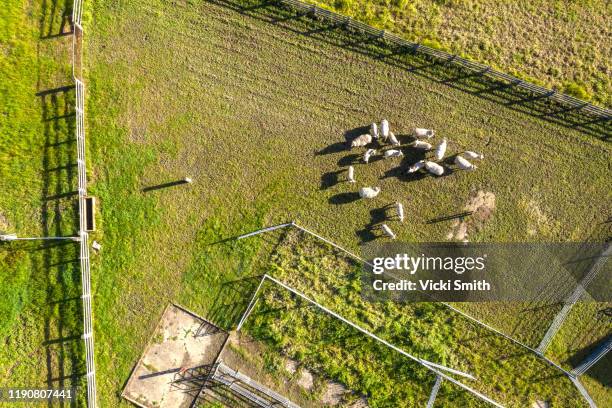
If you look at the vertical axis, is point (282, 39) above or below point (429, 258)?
above

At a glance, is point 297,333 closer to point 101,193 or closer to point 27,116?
point 101,193

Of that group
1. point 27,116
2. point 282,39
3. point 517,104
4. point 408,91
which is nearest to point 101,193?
point 27,116

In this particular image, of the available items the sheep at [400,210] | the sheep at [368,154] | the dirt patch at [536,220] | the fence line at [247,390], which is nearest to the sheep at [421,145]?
the sheep at [368,154]

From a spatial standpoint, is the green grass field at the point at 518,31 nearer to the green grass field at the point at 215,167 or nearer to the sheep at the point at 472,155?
the green grass field at the point at 215,167

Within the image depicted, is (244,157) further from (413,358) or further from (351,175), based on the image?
(413,358)

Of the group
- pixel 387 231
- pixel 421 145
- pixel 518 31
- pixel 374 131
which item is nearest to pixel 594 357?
pixel 387 231

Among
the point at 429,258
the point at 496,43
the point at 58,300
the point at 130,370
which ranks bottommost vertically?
the point at 130,370
